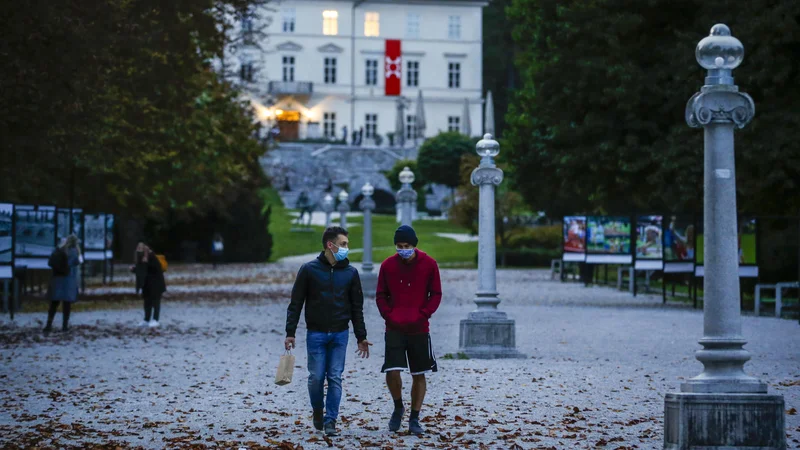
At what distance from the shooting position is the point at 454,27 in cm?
12688

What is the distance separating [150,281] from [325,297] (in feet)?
49.8

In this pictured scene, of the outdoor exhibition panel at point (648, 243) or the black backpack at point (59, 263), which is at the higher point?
the outdoor exhibition panel at point (648, 243)

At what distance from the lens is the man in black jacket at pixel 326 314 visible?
451 inches

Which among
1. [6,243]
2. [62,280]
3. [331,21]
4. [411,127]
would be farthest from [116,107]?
[331,21]

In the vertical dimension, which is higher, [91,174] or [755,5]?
[755,5]

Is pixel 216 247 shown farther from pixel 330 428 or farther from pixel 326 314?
pixel 330 428

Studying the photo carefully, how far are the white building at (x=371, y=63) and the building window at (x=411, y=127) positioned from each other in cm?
9

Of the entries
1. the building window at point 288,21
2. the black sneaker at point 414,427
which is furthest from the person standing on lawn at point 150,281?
the building window at point 288,21

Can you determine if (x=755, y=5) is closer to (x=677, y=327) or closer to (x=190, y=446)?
(x=677, y=327)

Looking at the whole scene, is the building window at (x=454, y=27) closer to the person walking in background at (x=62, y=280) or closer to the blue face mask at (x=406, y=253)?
the person walking in background at (x=62, y=280)

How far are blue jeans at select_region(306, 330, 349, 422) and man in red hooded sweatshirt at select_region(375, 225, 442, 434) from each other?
1.34 ft

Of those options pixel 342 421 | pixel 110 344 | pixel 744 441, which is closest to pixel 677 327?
pixel 110 344

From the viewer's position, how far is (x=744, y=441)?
9766 mm

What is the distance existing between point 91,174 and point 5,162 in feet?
40.3
